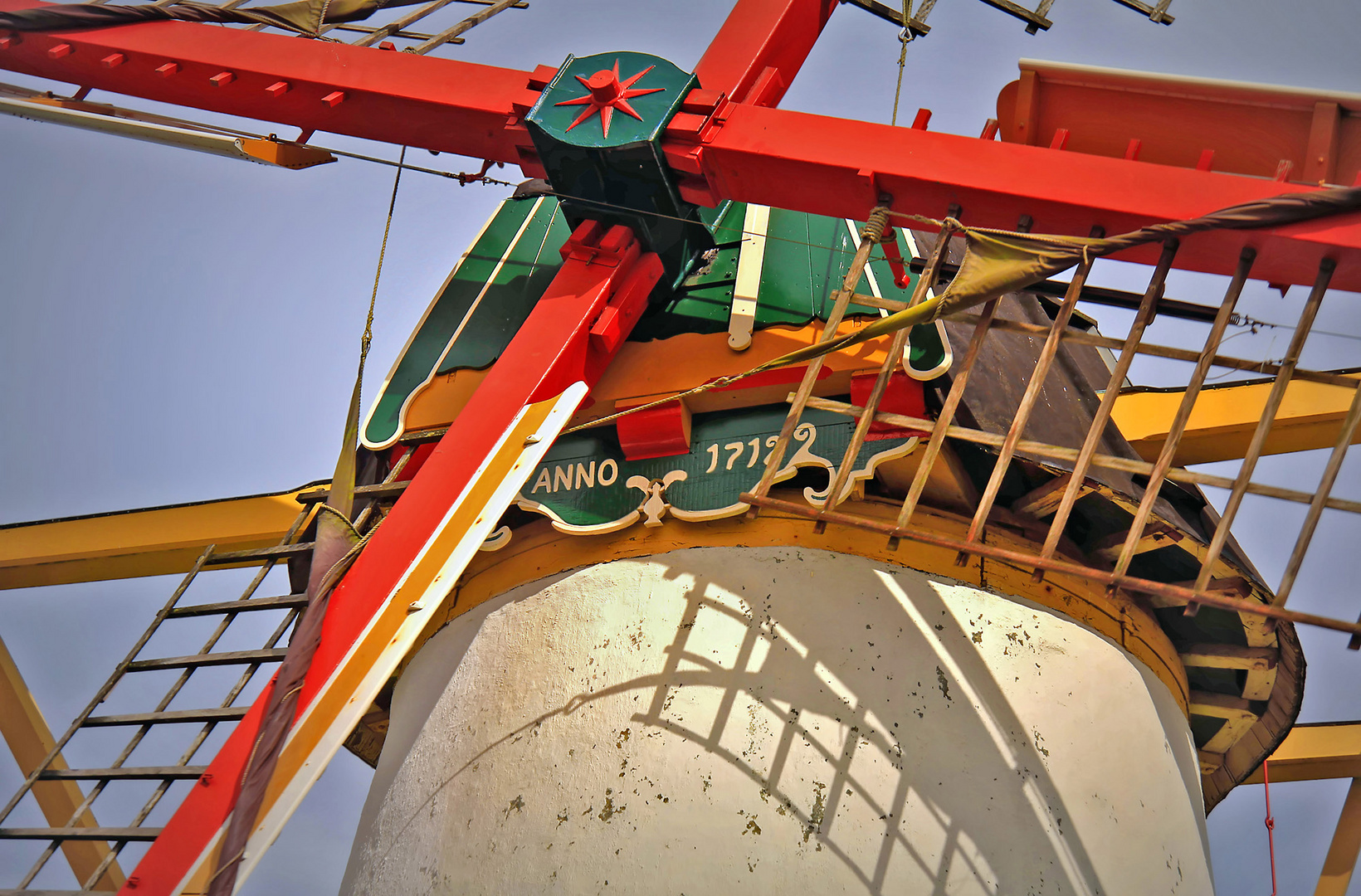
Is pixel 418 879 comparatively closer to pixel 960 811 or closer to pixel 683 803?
pixel 683 803

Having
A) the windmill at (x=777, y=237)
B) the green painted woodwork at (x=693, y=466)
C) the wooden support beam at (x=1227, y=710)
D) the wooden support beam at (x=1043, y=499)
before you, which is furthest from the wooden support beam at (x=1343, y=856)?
the green painted woodwork at (x=693, y=466)

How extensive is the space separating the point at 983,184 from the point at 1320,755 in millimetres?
3912

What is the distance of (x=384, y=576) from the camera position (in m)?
3.87

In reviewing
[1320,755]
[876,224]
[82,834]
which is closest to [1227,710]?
[1320,755]

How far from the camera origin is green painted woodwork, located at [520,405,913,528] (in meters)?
4.26

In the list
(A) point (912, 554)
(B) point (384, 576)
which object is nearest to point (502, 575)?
(B) point (384, 576)

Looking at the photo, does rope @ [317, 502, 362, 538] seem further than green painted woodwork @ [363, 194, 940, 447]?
No

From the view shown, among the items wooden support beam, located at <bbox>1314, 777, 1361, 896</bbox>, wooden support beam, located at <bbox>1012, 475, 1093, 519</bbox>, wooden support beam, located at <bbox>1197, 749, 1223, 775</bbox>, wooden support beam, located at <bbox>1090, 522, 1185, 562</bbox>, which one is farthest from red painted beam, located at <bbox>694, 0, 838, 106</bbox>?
wooden support beam, located at <bbox>1314, 777, 1361, 896</bbox>

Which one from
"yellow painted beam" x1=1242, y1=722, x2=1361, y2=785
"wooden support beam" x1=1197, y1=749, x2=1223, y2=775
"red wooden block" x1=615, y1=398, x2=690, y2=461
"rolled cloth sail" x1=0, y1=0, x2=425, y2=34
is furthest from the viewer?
"yellow painted beam" x1=1242, y1=722, x2=1361, y2=785

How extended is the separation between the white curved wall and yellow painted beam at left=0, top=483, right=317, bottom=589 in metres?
1.67

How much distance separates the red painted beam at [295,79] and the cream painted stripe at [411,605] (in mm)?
1322

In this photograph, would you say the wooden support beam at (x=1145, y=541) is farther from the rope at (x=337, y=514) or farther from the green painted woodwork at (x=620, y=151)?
the rope at (x=337, y=514)

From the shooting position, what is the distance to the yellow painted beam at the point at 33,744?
5.68m

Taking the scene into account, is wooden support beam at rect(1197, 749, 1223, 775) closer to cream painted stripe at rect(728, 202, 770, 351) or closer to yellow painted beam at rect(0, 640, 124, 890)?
cream painted stripe at rect(728, 202, 770, 351)
